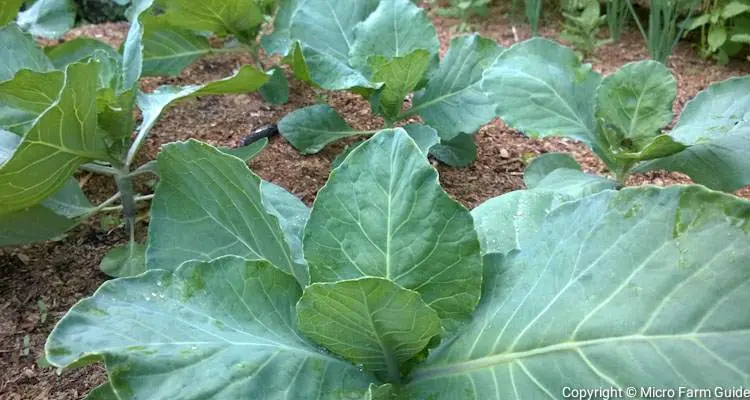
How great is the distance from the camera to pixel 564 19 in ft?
10.3

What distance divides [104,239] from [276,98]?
29.7 inches

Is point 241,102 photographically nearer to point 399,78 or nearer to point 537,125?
point 399,78

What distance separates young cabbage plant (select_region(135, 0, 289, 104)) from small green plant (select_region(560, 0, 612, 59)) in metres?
1.26

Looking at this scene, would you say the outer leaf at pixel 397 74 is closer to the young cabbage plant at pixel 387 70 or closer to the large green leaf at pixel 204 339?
the young cabbage plant at pixel 387 70

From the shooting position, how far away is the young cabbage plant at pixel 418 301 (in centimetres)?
84

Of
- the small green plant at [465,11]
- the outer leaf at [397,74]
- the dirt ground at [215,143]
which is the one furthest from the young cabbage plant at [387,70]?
the small green plant at [465,11]

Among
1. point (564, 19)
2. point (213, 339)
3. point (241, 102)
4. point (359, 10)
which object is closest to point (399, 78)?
point (359, 10)

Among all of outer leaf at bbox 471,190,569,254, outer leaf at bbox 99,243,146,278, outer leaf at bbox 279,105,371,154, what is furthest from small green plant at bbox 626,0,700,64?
outer leaf at bbox 99,243,146,278

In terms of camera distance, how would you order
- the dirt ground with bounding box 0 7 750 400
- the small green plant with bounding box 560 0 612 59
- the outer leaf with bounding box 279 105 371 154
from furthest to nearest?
the small green plant with bounding box 560 0 612 59
the outer leaf with bounding box 279 105 371 154
the dirt ground with bounding box 0 7 750 400

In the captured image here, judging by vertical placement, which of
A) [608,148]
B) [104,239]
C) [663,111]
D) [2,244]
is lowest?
[104,239]

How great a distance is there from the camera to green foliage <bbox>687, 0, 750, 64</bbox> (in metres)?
2.51

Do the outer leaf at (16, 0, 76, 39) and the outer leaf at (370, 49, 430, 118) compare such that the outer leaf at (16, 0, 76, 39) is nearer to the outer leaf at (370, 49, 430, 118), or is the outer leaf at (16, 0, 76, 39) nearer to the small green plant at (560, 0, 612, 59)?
the outer leaf at (370, 49, 430, 118)

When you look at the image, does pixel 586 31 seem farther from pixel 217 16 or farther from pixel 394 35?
pixel 217 16

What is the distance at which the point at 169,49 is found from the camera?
7.51 ft
